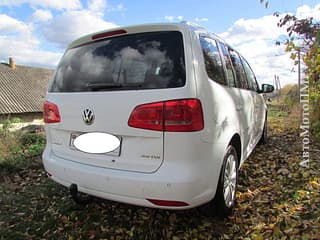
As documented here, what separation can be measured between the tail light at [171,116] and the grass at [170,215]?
984 mm

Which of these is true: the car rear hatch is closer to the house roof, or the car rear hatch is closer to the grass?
the grass

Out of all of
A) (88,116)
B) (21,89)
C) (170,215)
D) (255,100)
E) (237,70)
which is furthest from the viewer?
(21,89)

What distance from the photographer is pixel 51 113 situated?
2.33m

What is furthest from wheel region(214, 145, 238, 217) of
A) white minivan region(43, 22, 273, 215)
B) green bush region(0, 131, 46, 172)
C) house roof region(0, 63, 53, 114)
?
house roof region(0, 63, 53, 114)

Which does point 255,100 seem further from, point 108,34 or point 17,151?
point 17,151

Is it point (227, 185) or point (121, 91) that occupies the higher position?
point (121, 91)

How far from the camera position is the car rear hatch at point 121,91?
180 cm

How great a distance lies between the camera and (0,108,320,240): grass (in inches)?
87.7

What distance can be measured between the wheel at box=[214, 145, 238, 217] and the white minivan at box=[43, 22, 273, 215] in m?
0.01

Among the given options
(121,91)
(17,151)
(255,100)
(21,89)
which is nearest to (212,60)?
(121,91)

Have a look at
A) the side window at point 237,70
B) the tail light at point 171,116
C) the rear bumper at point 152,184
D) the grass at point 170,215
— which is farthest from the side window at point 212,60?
the grass at point 170,215

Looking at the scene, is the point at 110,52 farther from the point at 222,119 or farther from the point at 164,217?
the point at 164,217

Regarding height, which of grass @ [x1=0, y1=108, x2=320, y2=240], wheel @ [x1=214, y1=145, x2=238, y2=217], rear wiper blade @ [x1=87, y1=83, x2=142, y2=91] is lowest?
grass @ [x1=0, y1=108, x2=320, y2=240]

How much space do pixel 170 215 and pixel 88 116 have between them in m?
1.24
